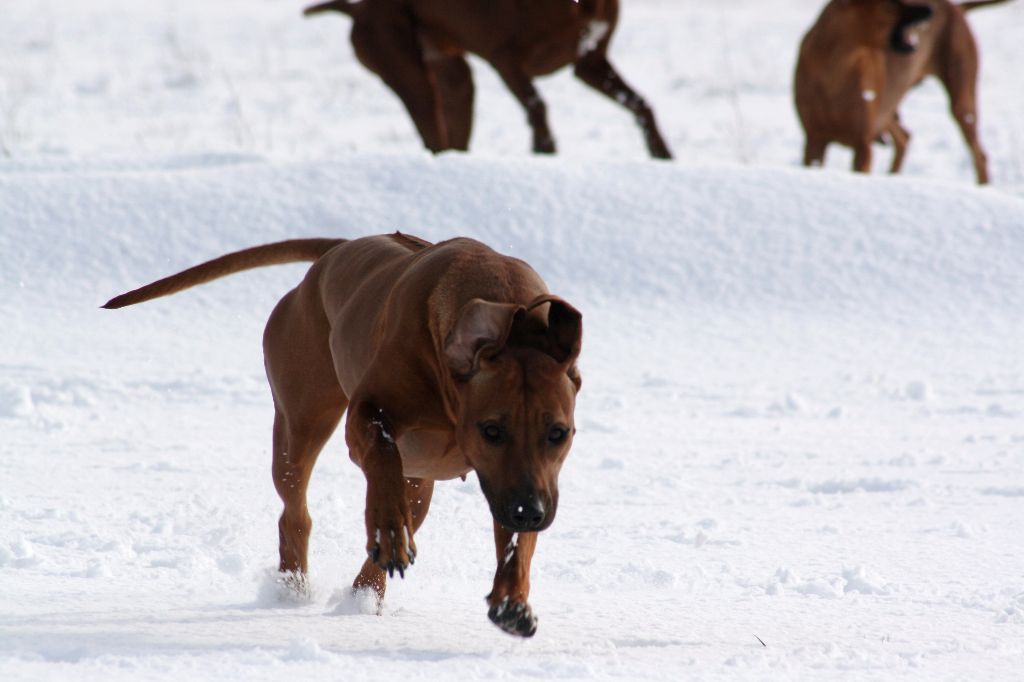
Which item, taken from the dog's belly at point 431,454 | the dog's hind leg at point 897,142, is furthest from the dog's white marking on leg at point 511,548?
the dog's hind leg at point 897,142

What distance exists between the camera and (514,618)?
2889 millimetres

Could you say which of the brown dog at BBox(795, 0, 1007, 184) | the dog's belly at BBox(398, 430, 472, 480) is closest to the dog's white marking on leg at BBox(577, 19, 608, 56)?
the brown dog at BBox(795, 0, 1007, 184)

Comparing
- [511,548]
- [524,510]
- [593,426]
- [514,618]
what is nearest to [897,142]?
[593,426]

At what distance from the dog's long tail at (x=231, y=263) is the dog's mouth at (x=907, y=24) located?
18.3 ft

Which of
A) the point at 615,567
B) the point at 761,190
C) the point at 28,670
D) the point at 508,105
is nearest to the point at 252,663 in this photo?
the point at 28,670

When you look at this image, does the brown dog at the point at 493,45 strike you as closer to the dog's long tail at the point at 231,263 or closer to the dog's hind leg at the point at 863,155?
the dog's hind leg at the point at 863,155

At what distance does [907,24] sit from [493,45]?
8.22ft

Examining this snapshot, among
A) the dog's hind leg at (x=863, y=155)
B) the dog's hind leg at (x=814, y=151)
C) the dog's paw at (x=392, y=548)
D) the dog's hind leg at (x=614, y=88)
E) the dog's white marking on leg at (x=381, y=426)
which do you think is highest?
the dog's white marking on leg at (x=381, y=426)

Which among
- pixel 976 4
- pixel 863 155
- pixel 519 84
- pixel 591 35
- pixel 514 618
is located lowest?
pixel 863 155

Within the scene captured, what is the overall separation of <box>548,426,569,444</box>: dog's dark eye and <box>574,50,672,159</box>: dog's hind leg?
5.40 metres

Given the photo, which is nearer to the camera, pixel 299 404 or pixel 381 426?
pixel 381 426

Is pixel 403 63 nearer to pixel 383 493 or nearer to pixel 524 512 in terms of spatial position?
pixel 383 493

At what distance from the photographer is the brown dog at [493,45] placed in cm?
775

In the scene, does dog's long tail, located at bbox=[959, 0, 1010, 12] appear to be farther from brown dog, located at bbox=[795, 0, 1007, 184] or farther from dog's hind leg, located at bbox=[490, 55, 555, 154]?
dog's hind leg, located at bbox=[490, 55, 555, 154]
